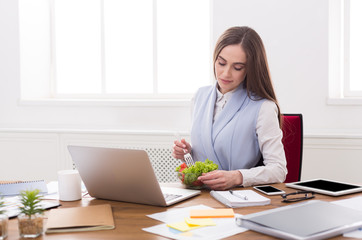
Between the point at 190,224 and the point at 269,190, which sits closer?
the point at 190,224

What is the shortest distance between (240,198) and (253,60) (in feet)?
2.63

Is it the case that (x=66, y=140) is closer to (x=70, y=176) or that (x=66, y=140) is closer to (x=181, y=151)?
(x=181, y=151)

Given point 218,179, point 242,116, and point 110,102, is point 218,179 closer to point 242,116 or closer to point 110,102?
point 242,116

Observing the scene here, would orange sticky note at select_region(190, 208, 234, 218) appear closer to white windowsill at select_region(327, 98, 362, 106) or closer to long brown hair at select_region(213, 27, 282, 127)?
long brown hair at select_region(213, 27, 282, 127)

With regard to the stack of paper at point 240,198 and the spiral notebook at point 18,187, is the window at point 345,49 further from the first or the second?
the spiral notebook at point 18,187

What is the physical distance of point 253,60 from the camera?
84.6 inches

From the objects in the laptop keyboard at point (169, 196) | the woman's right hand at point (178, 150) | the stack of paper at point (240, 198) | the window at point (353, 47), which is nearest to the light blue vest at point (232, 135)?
the woman's right hand at point (178, 150)

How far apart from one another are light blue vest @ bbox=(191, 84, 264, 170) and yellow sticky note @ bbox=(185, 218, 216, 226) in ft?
2.81

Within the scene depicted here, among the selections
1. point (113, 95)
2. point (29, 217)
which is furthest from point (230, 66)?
point (113, 95)

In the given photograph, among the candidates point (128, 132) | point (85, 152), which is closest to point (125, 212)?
point (85, 152)

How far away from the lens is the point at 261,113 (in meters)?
2.17

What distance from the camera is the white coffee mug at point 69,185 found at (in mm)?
1652

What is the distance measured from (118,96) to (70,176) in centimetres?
226

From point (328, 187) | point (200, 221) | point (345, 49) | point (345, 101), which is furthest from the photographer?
point (345, 49)
